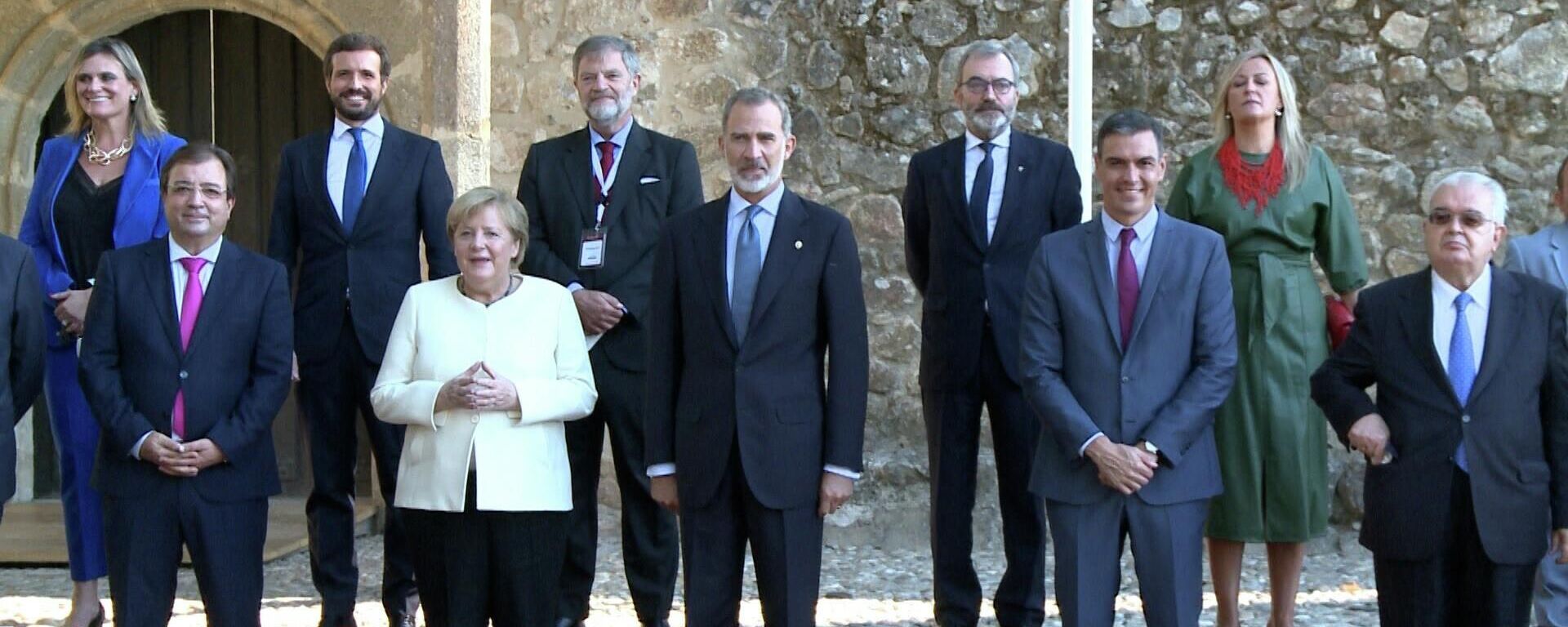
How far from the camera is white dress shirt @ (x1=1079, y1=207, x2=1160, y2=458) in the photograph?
12.2 feet

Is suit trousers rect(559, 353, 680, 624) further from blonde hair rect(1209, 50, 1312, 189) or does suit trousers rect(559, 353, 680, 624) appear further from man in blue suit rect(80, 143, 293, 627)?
blonde hair rect(1209, 50, 1312, 189)

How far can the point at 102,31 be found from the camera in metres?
6.48

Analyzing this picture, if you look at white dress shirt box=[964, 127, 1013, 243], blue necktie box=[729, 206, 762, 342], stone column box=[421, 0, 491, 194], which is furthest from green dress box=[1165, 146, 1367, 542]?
stone column box=[421, 0, 491, 194]

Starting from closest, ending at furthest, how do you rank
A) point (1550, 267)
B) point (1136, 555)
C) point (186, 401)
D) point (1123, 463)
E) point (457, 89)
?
point (1123, 463), point (1136, 555), point (186, 401), point (1550, 267), point (457, 89)

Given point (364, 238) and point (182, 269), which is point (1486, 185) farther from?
point (182, 269)

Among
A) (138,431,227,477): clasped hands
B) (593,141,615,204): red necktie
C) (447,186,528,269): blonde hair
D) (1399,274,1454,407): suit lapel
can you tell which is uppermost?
(593,141,615,204): red necktie

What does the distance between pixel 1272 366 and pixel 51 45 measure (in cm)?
483

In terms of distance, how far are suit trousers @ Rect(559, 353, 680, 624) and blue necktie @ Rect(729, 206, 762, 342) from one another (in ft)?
2.62

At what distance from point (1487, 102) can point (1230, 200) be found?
2476 millimetres

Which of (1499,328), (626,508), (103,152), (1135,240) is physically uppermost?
(103,152)

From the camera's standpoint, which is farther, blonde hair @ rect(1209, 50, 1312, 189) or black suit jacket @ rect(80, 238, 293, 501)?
blonde hair @ rect(1209, 50, 1312, 189)

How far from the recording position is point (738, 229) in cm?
377

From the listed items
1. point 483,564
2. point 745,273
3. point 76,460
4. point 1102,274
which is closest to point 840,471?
point 745,273

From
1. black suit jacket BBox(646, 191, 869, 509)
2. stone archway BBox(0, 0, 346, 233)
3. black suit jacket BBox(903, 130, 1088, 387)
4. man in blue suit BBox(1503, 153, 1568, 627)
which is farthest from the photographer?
stone archway BBox(0, 0, 346, 233)
